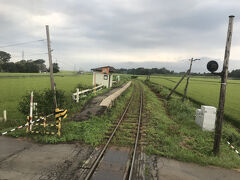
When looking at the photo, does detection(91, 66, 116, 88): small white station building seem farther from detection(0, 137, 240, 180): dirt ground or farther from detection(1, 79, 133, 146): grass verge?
detection(0, 137, 240, 180): dirt ground

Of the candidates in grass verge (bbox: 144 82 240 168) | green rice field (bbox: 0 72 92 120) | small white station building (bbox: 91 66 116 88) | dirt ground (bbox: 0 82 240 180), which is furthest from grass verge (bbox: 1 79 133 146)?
small white station building (bbox: 91 66 116 88)

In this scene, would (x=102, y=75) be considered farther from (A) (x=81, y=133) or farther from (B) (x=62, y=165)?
(B) (x=62, y=165)

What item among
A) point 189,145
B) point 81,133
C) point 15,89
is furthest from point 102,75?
point 189,145

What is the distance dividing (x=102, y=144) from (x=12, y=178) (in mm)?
3414

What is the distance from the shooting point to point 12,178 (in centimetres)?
450

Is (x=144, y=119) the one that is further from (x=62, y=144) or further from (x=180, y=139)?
(x=62, y=144)

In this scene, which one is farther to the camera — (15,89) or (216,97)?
(15,89)

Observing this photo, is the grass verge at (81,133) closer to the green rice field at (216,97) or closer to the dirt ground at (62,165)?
the dirt ground at (62,165)

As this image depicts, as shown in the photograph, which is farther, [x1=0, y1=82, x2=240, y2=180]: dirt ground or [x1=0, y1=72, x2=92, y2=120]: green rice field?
[x1=0, y1=72, x2=92, y2=120]: green rice field

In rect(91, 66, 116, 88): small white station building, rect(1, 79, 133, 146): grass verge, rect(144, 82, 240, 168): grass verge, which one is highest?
rect(91, 66, 116, 88): small white station building

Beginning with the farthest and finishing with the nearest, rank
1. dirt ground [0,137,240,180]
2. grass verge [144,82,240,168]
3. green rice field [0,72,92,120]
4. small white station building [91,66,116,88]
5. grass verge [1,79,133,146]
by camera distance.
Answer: small white station building [91,66,116,88], green rice field [0,72,92,120], grass verge [1,79,133,146], grass verge [144,82,240,168], dirt ground [0,137,240,180]

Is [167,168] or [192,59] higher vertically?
[192,59]

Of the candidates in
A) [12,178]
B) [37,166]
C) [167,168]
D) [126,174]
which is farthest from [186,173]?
[12,178]

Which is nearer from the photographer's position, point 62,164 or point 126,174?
point 126,174
